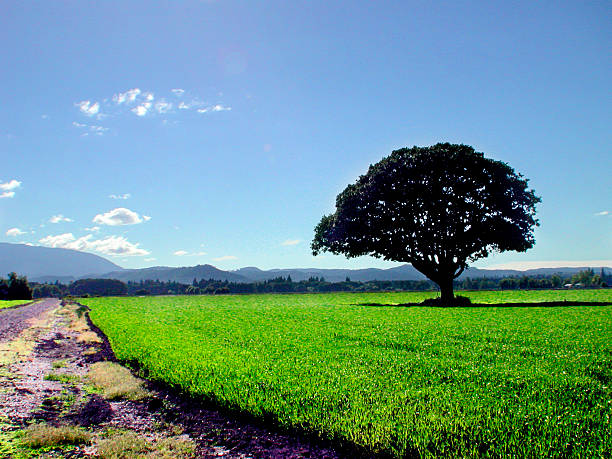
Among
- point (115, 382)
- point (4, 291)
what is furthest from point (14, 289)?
point (115, 382)

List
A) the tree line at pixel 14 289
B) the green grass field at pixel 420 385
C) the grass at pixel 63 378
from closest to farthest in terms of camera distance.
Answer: the green grass field at pixel 420 385
the grass at pixel 63 378
the tree line at pixel 14 289

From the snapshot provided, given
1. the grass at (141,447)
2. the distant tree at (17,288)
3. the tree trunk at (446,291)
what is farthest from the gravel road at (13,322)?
the distant tree at (17,288)

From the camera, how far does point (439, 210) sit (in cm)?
4444

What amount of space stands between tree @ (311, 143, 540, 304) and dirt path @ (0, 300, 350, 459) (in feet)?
120

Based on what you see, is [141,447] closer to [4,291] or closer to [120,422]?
[120,422]

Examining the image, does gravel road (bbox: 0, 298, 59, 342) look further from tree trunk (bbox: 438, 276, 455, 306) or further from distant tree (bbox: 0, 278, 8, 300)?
distant tree (bbox: 0, 278, 8, 300)

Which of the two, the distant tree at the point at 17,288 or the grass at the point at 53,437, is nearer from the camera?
the grass at the point at 53,437

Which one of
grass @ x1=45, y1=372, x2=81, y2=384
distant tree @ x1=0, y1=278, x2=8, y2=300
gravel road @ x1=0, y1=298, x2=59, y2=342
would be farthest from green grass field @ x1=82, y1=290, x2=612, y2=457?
distant tree @ x1=0, y1=278, x2=8, y2=300

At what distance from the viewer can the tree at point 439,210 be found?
4466 cm

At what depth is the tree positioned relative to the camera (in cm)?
4466

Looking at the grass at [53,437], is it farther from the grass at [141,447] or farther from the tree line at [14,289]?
the tree line at [14,289]

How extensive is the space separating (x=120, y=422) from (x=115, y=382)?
4337mm

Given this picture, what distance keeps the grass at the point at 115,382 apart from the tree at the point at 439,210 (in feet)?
117

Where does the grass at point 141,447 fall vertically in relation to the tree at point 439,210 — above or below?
below
